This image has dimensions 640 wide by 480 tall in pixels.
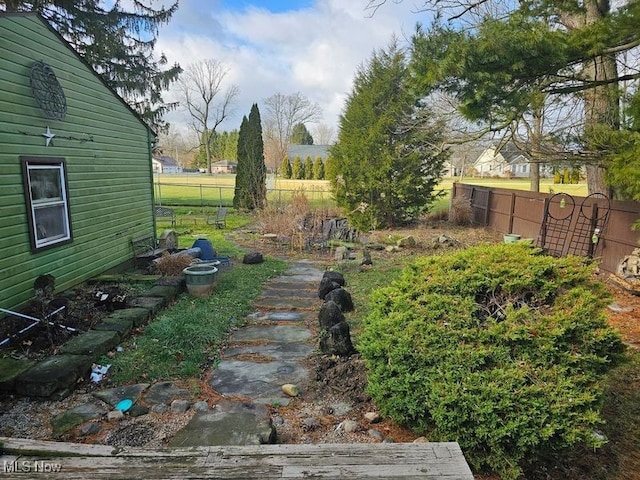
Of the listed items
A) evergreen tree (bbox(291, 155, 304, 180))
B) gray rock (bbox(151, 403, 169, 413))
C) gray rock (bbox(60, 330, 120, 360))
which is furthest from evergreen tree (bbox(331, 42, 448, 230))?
evergreen tree (bbox(291, 155, 304, 180))

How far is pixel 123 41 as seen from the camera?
41.0 feet

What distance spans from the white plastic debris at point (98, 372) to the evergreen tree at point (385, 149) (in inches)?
310

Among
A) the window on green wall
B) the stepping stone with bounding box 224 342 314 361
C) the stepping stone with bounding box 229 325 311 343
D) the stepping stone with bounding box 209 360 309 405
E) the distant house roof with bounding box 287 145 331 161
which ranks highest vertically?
the distant house roof with bounding box 287 145 331 161

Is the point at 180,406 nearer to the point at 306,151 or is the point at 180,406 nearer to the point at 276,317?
the point at 276,317

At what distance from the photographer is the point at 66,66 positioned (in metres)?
5.38

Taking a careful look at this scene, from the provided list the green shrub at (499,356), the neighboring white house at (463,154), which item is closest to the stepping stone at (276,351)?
the green shrub at (499,356)

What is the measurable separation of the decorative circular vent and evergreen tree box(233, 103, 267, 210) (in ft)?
33.9

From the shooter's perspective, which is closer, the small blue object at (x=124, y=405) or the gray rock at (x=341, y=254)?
the small blue object at (x=124, y=405)

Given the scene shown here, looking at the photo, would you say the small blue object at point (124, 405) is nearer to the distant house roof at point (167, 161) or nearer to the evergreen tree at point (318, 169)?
the evergreen tree at point (318, 169)

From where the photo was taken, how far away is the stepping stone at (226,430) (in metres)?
2.04

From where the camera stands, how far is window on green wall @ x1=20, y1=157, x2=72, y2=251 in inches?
178

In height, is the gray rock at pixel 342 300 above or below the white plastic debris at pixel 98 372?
above

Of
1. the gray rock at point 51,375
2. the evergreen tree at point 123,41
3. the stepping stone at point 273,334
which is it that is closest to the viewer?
the gray rock at point 51,375

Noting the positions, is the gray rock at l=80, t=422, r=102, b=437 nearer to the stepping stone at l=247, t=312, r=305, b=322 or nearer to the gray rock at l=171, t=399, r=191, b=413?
the gray rock at l=171, t=399, r=191, b=413
